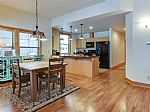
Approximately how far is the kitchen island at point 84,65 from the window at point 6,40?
285 centimetres

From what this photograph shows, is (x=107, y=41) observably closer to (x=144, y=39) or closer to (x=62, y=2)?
(x=144, y=39)

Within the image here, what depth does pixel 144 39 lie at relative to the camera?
3922 millimetres

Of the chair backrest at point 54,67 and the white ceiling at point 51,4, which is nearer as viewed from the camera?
the chair backrest at point 54,67

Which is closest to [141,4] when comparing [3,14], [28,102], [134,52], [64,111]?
[134,52]

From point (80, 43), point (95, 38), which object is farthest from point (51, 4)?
point (80, 43)

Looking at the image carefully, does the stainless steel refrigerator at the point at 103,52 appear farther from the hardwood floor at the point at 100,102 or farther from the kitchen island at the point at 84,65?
the hardwood floor at the point at 100,102

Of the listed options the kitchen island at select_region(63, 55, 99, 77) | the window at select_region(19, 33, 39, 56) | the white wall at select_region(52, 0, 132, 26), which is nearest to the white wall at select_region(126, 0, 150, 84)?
the white wall at select_region(52, 0, 132, 26)

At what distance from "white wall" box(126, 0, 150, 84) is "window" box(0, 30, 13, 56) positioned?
469 cm

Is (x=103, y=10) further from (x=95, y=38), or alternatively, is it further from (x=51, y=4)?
A: (x=95, y=38)

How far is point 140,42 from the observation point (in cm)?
399

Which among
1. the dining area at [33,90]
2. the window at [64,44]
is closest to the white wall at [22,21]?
the window at [64,44]

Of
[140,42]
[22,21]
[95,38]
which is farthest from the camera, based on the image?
[95,38]

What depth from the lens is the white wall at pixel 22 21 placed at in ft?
14.8

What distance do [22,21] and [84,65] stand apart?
3374 mm
